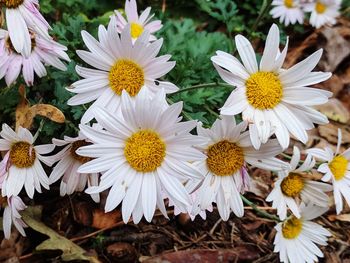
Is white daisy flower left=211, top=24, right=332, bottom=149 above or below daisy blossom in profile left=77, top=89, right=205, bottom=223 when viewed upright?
above

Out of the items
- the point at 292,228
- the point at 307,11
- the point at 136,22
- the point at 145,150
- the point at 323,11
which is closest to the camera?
the point at 145,150

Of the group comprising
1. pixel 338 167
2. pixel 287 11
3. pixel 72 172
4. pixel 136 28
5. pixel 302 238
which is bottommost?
pixel 302 238

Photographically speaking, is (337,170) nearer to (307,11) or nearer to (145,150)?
(145,150)

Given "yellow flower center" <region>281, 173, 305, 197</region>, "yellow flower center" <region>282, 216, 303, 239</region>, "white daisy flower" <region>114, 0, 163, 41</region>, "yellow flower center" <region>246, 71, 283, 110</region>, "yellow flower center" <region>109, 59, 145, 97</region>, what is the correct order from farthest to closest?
"white daisy flower" <region>114, 0, 163, 41</region>, "yellow flower center" <region>282, 216, 303, 239</region>, "yellow flower center" <region>281, 173, 305, 197</region>, "yellow flower center" <region>109, 59, 145, 97</region>, "yellow flower center" <region>246, 71, 283, 110</region>

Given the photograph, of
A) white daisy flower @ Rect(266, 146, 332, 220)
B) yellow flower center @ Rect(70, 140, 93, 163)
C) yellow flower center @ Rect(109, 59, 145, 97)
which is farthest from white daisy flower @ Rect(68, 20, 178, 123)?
white daisy flower @ Rect(266, 146, 332, 220)

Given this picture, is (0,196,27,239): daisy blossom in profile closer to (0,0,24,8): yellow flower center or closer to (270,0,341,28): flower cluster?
(0,0,24,8): yellow flower center

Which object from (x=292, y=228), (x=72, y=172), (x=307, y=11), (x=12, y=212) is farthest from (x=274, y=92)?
(x=307, y=11)
